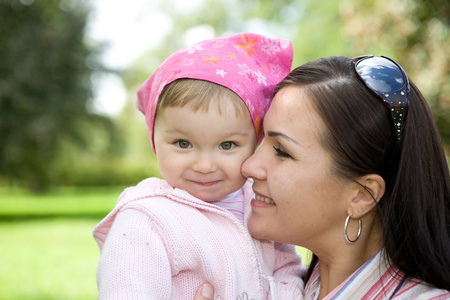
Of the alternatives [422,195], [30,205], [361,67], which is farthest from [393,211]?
[30,205]

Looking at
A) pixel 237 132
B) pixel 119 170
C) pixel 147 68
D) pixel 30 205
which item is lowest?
pixel 119 170

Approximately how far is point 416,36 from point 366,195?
958 cm

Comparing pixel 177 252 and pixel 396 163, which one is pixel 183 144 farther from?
pixel 396 163

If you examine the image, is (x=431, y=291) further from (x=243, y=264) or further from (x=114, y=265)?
(x=114, y=265)

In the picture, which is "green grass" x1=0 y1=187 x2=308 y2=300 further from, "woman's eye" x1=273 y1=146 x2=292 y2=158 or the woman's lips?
"woman's eye" x1=273 y1=146 x2=292 y2=158

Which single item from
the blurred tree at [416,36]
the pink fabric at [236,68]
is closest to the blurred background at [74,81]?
the blurred tree at [416,36]

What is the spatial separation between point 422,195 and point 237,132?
88cm

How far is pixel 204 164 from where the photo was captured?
2.32 m

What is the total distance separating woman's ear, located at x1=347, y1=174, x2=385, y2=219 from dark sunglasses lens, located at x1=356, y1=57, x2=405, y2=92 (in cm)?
39

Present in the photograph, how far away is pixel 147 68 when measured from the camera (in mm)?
31609

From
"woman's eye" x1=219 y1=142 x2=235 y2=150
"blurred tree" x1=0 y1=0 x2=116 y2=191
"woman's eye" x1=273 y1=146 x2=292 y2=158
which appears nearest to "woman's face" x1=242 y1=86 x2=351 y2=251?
"woman's eye" x1=273 y1=146 x2=292 y2=158

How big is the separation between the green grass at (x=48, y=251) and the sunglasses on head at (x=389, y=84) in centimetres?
553

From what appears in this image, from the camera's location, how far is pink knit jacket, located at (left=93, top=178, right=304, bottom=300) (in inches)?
77.9

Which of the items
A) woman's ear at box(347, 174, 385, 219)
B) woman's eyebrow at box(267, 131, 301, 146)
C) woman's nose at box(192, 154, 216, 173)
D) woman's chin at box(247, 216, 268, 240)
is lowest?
woman's chin at box(247, 216, 268, 240)
